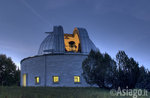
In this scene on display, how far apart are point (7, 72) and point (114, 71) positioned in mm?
35771

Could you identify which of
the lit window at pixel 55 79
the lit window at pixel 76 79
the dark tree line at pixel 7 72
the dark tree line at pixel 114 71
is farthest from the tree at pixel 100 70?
the dark tree line at pixel 7 72

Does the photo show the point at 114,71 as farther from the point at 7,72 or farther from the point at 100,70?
the point at 7,72

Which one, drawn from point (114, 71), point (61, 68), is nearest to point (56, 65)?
point (61, 68)

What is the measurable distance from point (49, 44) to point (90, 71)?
13.8 metres

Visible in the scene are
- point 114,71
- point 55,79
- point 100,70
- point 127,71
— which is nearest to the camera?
point 127,71

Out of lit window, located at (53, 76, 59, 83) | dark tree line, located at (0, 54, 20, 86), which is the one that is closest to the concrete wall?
lit window, located at (53, 76, 59, 83)

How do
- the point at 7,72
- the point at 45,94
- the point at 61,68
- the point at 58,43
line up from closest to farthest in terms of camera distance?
the point at 45,94 → the point at 61,68 → the point at 58,43 → the point at 7,72

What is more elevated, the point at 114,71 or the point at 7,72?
the point at 114,71

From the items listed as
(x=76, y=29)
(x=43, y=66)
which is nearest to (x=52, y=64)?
(x=43, y=66)

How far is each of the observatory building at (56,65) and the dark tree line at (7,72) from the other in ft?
56.1

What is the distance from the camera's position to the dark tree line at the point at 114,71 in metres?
18.2

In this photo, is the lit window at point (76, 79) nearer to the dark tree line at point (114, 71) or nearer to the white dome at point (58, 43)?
the white dome at point (58, 43)

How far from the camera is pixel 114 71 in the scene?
1861 centimetres

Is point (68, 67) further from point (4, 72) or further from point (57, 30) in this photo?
point (4, 72)
